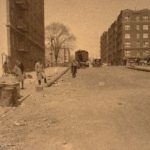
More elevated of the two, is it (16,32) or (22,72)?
(16,32)

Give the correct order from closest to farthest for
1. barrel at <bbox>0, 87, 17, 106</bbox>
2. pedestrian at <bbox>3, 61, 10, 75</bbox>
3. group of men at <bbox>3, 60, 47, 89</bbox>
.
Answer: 1. barrel at <bbox>0, 87, 17, 106</bbox>
2. group of men at <bbox>3, 60, 47, 89</bbox>
3. pedestrian at <bbox>3, 61, 10, 75</bbox>

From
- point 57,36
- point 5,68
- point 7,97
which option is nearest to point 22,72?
point 7,97

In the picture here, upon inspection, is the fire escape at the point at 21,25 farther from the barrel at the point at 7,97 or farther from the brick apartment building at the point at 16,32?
the barrel at the point at 7,97

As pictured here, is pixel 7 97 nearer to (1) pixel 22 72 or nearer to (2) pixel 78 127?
(2) pixel 78 127

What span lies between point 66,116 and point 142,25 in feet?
366

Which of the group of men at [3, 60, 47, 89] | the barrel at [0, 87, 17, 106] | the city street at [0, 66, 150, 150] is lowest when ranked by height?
the city street at [0, 66, 150, 150]

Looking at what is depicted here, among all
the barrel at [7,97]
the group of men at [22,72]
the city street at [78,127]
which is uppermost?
the group of men at [22,72]

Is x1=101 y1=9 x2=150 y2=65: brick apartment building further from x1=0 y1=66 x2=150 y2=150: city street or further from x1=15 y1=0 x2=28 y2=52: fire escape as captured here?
x1=0 y1=66 x2=150 y2=150: city street

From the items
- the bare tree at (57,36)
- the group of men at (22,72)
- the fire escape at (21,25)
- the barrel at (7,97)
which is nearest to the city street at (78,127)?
the barrel at (7,97)

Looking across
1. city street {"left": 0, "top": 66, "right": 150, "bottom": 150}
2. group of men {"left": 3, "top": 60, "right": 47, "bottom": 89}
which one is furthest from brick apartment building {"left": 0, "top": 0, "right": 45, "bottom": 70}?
city street {"left": 0, "top": 66, "right": 150, "bottom": 150}

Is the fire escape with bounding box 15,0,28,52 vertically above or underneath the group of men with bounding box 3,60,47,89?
above

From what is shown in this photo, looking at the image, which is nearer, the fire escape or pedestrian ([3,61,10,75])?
pedestrian ([3,61,10,75])

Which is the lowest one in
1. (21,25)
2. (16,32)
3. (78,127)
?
(78,127)

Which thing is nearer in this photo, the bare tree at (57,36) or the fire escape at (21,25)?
the fire escape at (21,25)
